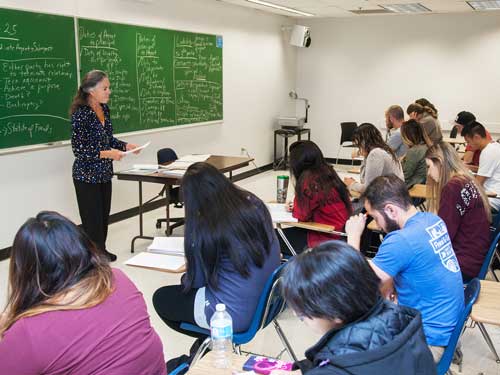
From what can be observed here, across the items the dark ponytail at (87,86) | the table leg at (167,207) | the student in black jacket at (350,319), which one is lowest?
the table leg at (167,207)

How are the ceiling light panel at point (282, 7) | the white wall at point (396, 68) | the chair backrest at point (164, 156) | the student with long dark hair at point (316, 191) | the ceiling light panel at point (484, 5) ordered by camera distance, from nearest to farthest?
the student with long dark hair at point (316, 191), the chair backrest at point (164, 156), the ceiling light panel at point (282, 7), the ceiling light panel at point (484, 5), the white wall at point (396, 68)

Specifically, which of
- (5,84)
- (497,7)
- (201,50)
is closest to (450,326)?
(5,84)

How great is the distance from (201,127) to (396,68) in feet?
13.5

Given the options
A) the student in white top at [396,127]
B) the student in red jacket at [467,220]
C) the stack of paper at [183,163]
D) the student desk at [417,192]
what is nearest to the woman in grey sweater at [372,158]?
the student desk at [417,192]

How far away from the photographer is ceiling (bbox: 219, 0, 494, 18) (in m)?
7.39

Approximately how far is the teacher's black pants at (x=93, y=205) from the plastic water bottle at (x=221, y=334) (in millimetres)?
Result: 2439

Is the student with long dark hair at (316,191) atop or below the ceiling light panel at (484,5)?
below

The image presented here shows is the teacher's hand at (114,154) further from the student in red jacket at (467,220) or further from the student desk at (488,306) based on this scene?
the student desk at (488,306)

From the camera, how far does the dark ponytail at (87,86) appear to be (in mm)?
4223

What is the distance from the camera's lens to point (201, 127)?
728cm

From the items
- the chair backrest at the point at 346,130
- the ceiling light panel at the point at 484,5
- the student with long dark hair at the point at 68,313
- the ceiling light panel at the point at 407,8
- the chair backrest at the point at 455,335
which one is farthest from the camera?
the chair backrest at the point at 346,130

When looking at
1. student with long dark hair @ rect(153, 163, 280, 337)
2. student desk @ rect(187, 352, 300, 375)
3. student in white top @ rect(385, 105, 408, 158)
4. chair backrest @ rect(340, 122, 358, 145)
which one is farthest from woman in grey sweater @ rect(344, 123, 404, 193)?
chair backrest @ rect(340, 122, 358, 145)

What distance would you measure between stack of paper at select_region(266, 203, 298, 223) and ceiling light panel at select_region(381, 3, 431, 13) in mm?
5143

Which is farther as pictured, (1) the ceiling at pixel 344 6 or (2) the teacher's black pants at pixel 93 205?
(1) the ceiling at pixel 344 6
